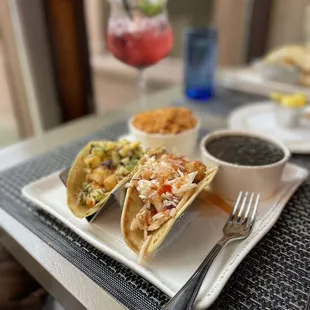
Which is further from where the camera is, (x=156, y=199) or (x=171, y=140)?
(x=171, y=140)

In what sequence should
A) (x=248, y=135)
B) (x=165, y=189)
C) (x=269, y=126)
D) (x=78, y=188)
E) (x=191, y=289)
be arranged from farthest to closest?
(x=269, y=126), (x=248, y=135), (x=78, y=188), (x=165, y=189), (x=191, y=289)

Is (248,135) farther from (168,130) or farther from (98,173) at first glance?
(98,173)

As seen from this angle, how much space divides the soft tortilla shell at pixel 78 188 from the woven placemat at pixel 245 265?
0.04 metres

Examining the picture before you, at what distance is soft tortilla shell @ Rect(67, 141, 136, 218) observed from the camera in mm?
555

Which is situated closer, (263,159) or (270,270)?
(270,270)

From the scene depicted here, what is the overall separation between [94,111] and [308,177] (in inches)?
39.6

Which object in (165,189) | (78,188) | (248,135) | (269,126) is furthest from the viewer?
(269,126)

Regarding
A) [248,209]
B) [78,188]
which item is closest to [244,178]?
[248,209]

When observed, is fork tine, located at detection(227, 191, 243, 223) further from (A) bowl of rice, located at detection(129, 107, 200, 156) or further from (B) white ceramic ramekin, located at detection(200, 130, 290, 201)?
(A) bowl of rice, located at detection(129, 107, 200, 156)

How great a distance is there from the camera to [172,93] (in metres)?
1.31

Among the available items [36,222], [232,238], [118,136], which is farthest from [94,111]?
[232,238]

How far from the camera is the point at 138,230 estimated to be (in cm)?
52

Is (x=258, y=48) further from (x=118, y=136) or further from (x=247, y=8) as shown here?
(x=118, y=136)

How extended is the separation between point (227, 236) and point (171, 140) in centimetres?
28
